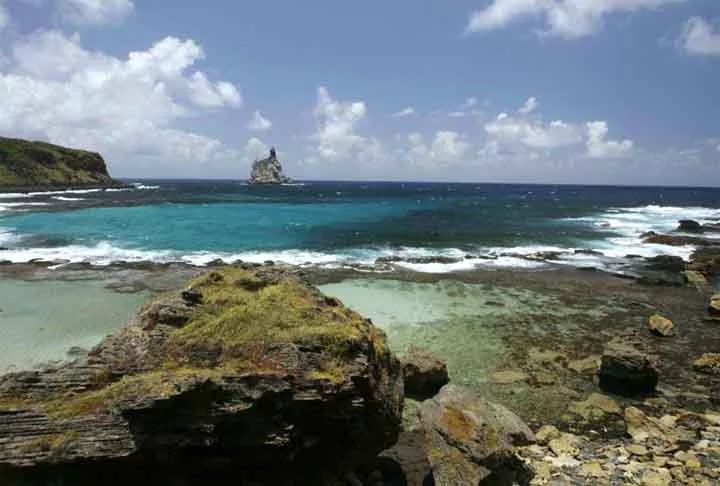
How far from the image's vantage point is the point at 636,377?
55.2 ft

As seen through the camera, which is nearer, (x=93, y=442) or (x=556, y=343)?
(x=93, y=442)

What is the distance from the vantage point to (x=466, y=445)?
35.8 ft

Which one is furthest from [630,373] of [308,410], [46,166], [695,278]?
[46,166]

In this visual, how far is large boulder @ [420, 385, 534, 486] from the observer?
1041 cm

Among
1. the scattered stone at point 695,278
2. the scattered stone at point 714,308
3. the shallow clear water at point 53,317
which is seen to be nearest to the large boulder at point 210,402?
the shallow clear water at point 53,317

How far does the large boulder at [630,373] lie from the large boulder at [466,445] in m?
6.88

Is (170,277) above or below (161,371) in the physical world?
below

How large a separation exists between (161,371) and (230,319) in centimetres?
164

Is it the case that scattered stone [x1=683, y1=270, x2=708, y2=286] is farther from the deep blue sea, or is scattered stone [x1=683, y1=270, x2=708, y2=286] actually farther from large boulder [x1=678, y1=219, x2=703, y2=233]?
large boulder [x1=678, y1=219, x2=703, y2=233]

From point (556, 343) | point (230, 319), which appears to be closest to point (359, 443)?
point (230, 319)

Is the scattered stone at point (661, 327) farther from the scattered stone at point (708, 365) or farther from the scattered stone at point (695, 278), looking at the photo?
the scattered stone at point (695, 278)

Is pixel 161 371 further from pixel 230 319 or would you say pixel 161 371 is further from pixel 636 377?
pixel 636 377

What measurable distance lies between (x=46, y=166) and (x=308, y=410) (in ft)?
544

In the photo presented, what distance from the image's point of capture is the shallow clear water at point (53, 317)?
19500 millimetres
